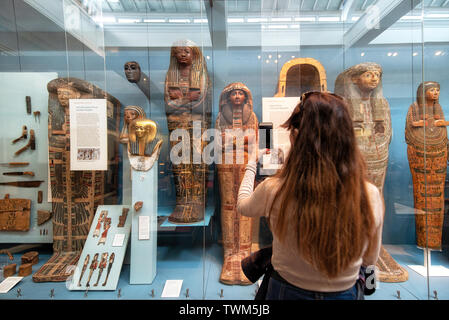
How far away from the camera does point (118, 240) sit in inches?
101

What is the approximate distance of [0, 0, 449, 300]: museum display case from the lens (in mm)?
2432

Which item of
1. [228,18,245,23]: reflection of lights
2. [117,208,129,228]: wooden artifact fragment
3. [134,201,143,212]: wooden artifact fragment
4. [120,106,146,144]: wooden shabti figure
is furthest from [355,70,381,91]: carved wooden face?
[117,208,129,228]: wooden artifact fragment

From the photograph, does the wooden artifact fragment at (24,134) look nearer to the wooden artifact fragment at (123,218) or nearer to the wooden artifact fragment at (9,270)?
the wooden artifact fragment at (9,270)

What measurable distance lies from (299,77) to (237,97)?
829mm

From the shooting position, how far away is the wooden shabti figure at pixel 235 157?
258 centimetres

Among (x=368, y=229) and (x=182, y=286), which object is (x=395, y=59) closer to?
(x=368, y=229)

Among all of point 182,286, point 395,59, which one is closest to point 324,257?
point 182,286

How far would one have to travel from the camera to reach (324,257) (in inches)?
36.5

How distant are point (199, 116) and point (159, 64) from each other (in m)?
1.02

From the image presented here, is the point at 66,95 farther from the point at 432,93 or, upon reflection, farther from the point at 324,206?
the point at 432,93

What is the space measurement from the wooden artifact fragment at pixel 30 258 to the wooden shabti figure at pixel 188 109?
1.71 m

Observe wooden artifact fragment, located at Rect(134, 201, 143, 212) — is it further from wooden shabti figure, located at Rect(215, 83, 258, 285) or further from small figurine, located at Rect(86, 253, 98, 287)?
wooden shabti figure, located at Rect(215, 83, 258, 285)

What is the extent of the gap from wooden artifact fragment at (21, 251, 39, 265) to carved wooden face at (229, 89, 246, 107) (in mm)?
2887

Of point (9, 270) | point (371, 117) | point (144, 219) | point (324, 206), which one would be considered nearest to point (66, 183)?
point (9, 270)
